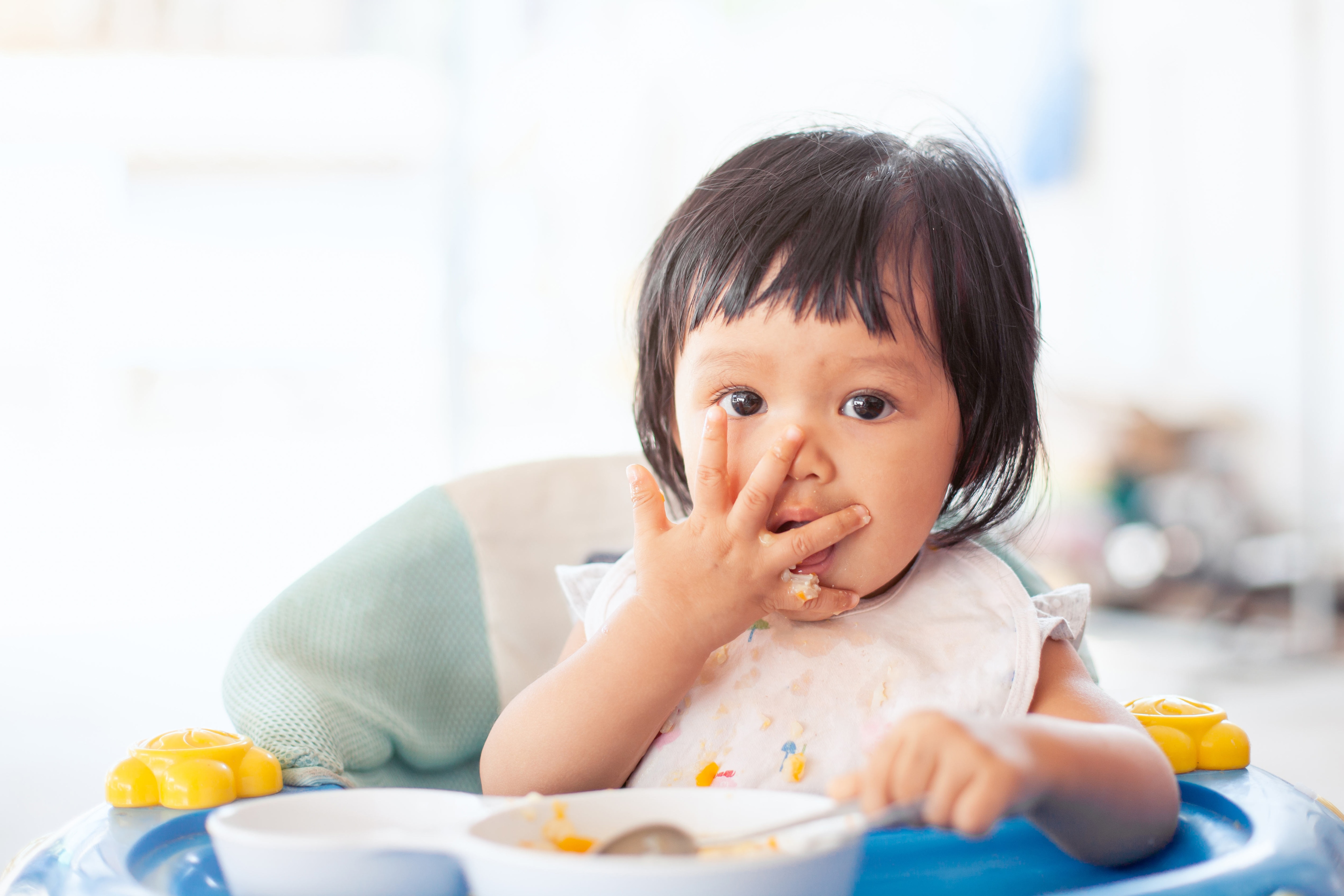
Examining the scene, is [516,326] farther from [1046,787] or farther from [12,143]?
[1046,787]

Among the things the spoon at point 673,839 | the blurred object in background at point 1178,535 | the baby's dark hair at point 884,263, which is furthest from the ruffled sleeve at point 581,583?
the blurred object in background at point 1178,535

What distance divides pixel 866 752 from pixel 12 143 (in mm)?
2655

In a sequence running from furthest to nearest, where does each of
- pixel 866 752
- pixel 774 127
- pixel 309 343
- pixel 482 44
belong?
pixel 309 343 → pixel 482 44 → pixel 774 127 → pixel 866 752

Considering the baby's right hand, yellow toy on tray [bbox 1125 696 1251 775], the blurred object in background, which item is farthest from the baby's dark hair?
the blurred object in background

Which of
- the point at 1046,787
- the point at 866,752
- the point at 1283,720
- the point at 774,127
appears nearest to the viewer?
the point at 1046,787

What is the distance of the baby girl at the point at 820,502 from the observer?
688 mm

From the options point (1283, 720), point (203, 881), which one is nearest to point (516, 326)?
point (1283, 720)

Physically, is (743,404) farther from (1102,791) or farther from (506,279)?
(506,279)

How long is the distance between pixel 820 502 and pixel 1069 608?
245 mm

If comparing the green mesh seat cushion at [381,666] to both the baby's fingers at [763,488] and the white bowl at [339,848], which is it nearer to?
the white bowl at [339,848]

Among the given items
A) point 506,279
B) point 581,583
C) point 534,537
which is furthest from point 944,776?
point 506,279

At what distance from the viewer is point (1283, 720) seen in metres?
2.28

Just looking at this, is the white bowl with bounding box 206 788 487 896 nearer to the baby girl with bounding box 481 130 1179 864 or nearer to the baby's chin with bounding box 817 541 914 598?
the baby girl with bounding box 481 130 1179 864

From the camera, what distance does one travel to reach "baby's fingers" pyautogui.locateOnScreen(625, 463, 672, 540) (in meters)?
0.71
